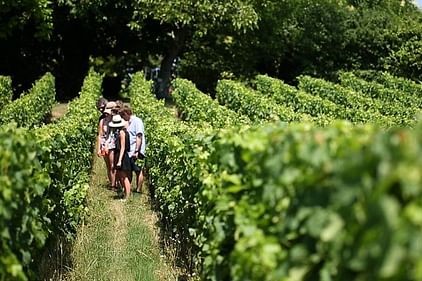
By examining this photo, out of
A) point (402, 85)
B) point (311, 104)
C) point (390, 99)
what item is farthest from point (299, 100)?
point (402, 85)

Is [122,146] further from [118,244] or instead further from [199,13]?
[199,13]

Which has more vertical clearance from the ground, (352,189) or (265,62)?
(352,189)

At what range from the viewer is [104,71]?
32000 millimetres

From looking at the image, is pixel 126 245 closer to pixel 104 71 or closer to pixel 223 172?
pixel 223 172

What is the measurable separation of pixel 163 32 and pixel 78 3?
13.3 ft

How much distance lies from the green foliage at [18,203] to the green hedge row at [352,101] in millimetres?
8967

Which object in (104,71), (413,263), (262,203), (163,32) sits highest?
(413,263)

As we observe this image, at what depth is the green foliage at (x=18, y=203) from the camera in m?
4.39

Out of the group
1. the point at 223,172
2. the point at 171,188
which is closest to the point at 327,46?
the point at 171,188

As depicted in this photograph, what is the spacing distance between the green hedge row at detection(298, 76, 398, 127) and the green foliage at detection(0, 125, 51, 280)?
29.4ft

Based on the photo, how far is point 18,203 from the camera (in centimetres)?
480

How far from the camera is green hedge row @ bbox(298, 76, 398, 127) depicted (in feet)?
48.4

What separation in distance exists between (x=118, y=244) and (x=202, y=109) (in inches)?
256

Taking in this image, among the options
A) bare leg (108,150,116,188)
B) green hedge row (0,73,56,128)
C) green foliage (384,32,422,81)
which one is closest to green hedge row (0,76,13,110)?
green hedge row (0,73,56,128)
